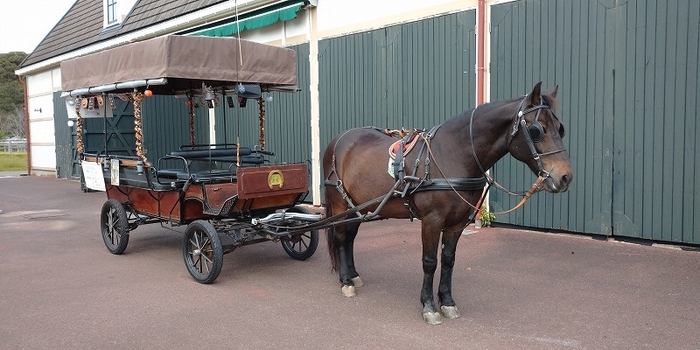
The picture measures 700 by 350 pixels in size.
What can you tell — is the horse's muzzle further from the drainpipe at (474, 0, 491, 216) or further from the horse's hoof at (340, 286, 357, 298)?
the drainpipe at (474, 0, 491, 216)

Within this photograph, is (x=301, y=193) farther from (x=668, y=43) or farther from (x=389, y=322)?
(x=668, y=43)

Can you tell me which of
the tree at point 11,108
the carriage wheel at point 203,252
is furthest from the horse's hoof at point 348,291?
the tree at point 11,108

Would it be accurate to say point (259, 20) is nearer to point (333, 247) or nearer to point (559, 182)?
point (333, 247)

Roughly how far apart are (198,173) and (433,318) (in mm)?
3493

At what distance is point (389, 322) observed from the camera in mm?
4770

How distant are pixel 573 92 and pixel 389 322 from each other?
482 centimetres

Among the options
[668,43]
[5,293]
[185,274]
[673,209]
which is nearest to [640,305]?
[673,209]

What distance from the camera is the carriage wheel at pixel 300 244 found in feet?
22.6

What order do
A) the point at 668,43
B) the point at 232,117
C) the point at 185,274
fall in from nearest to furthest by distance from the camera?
the point at 185,274, the point at 668,43, the point at 232,117

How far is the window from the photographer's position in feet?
59.3

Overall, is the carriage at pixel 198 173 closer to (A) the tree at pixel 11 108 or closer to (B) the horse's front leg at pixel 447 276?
(B) the horse's front leg at pixel 447 276

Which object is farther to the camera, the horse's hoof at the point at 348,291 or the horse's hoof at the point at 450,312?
the horse's hoof at the point at 348,291

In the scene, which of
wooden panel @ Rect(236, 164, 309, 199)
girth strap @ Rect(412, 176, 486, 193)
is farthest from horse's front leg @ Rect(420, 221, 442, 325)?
wooden panel @ Rect(236, 164, 309, 199)

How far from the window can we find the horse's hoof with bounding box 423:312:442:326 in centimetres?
1659
